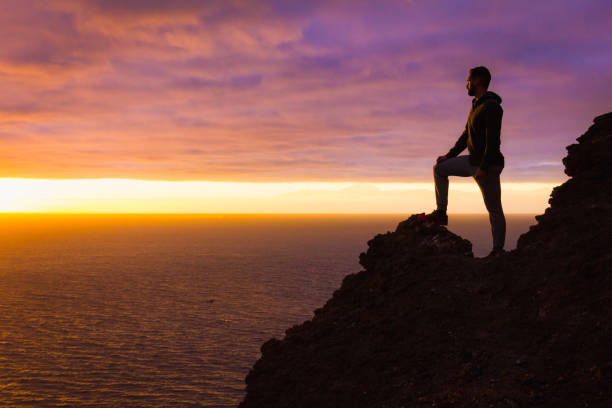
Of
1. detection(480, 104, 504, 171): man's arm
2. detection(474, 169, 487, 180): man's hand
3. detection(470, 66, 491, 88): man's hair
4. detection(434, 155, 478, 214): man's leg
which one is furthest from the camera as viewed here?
detection(434, 155, 478, 214): man's leg

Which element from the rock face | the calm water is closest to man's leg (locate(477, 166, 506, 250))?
the rock face

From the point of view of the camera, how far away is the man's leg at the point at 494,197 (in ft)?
32.5

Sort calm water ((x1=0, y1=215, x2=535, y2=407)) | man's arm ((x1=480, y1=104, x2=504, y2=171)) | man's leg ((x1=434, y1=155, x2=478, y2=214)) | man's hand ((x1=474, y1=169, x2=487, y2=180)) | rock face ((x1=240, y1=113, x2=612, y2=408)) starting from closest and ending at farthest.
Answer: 1. rock face ((x1=240, y1=113, x2=612, y2=408))
2. man's arm ((x1=480, y1=104, x2=504, y2=171))
3. man's hand ((x1=474, y1=169, x2=487, y2=180))
4. man's leg ((x1=434, y1=155, x2=478, y2=214))
5. calm water ((x1=0, y1=215, x2=535, y2=407))

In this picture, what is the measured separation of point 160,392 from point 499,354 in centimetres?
3738

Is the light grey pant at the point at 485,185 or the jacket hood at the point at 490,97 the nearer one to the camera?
the jacket hood at the point at 490,97

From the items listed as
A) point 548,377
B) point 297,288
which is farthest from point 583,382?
point 297,288

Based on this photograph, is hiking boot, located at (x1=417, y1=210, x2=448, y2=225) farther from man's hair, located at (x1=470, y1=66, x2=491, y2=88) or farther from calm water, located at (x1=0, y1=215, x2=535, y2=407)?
calm water, located at (x1=0, y1=215, x2=535, y2=407)

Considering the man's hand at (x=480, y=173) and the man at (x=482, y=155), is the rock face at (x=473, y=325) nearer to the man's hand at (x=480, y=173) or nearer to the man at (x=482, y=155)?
the man at (x=482, y=155)

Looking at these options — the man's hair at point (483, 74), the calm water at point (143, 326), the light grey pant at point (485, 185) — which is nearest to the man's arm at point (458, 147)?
the light grey pant at point (485, 185)

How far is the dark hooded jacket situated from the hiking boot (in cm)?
191

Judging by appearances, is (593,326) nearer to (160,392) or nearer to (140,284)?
(160,392)

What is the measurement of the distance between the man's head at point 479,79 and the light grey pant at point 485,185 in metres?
1.55

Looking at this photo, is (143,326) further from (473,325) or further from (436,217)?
(473,325)

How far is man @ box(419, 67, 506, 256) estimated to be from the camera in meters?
9.56
